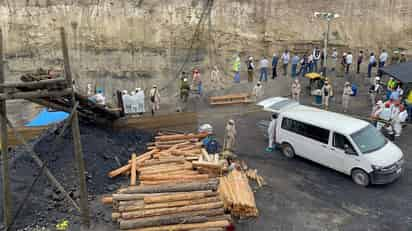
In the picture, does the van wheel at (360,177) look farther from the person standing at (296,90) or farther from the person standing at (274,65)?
the person standing at (274,65)

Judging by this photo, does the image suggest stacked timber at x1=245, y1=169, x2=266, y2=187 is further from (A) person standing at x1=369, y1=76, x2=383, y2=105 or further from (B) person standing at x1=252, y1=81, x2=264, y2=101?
(A) person standing at x1=369, y1=76, x2=383, y2=105

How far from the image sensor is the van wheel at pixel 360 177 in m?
13.6

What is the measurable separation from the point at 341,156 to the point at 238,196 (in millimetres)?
4262

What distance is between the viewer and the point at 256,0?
2759 centimetres

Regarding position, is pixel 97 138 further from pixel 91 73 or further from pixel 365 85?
pixel 365 85

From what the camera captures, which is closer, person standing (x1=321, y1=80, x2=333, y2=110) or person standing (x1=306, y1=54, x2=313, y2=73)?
person standing (x1=321, y1=80, x2=333, y2=110)

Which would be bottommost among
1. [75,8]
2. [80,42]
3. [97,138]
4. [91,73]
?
[97,138]

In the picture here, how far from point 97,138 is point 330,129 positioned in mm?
8514

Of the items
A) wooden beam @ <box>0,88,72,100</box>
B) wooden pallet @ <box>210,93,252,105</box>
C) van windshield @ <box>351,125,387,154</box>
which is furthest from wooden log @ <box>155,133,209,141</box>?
wooden beam @ <box>0,88,72,100</box>

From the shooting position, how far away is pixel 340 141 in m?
14.0

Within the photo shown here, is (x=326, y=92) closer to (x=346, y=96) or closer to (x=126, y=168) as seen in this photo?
(x=346, y=96)

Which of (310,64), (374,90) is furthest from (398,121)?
(310,64)

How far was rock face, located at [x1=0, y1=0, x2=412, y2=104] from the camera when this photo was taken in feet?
87.1

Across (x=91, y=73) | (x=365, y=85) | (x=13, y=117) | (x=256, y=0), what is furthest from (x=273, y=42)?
(x=13, y=117)
